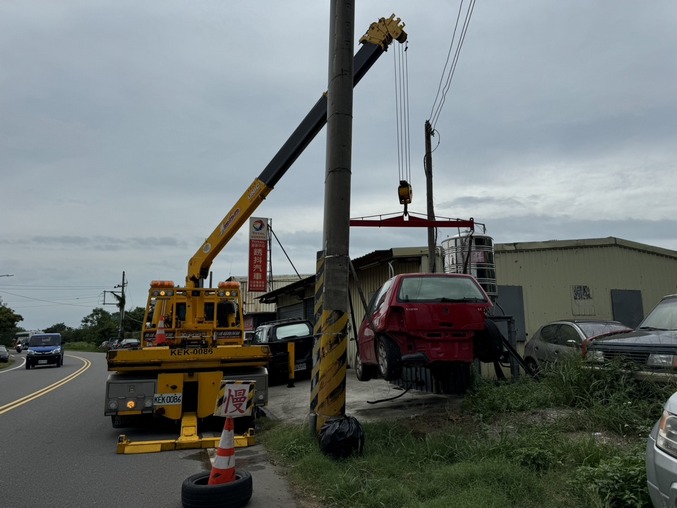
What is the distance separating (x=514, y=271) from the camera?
51.6 ft

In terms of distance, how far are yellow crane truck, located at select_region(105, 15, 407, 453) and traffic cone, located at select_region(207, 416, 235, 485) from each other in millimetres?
2679

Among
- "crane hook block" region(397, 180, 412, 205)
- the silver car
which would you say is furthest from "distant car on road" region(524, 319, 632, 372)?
the silver car

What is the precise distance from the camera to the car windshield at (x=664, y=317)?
719cm

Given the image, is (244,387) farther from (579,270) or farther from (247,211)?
(579,270)

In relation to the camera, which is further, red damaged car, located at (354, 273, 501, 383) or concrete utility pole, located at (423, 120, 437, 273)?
concrete utility pole, located at (423, 120, 437, 273)

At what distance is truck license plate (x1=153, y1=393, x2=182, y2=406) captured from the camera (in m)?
8.33

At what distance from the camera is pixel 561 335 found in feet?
36.2

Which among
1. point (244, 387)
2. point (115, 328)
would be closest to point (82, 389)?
point (244, 387)

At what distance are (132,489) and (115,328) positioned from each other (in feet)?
261

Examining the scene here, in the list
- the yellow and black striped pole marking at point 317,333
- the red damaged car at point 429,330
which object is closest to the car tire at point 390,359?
the red damaged car at point 429,330

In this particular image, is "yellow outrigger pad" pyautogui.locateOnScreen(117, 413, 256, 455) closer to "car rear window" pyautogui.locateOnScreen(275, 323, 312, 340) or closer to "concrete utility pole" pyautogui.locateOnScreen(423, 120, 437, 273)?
"car rear window" pyautogui.locateOnScreen(275, 323, 312, 340)

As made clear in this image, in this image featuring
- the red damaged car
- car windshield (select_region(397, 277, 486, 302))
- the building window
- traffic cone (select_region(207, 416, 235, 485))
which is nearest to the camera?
traffic cone (select_region(207, 416, 235, 485))

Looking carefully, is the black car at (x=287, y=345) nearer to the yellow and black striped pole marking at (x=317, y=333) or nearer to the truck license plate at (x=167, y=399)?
the truck license plate at (x=167, y=399)

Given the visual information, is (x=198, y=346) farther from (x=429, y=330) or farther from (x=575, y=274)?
(x=575, y=274)
